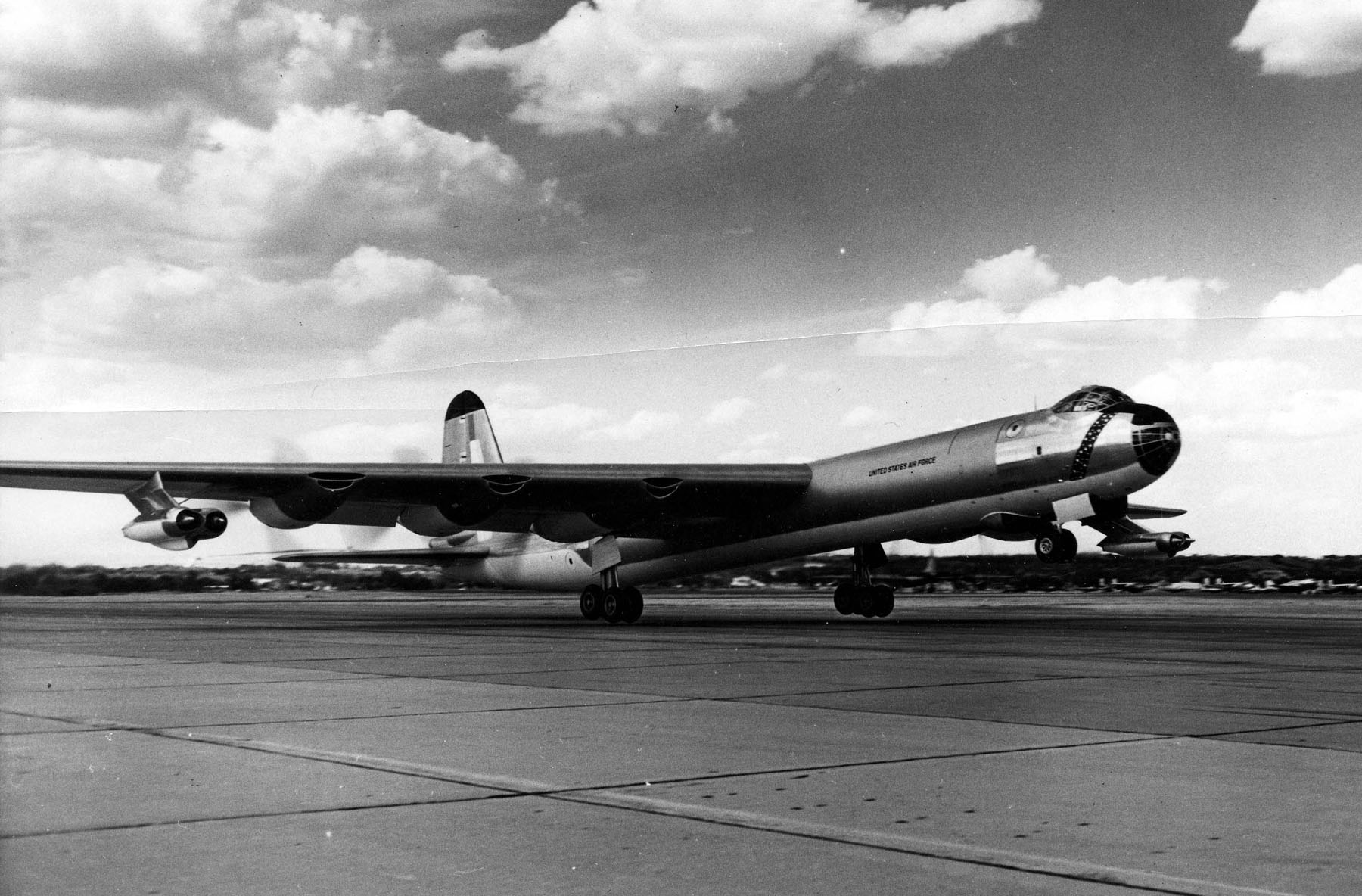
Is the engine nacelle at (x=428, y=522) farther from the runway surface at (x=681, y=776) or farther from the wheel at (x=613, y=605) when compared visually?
the runway surface at (x=681, y=776)

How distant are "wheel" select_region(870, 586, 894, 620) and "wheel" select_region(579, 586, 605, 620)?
5804 millimetres

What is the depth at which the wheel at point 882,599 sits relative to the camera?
2762cm

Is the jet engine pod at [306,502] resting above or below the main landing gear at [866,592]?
above

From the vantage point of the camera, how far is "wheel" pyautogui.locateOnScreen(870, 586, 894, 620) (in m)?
27.6

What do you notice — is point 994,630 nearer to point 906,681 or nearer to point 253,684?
point 906,681

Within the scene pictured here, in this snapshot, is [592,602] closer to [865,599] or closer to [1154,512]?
[865,599]

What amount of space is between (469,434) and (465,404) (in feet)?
3.14

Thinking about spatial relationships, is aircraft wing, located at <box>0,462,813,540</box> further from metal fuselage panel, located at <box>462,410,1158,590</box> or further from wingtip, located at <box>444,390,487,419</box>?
wingtip, located at <box>444,390,487,419</box>

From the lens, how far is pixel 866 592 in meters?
27.7

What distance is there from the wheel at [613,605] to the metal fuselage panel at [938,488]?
1.31 metres

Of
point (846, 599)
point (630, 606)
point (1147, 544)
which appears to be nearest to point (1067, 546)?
point (1147, 544)

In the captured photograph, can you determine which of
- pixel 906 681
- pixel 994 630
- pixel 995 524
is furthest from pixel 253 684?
pixel 995 524

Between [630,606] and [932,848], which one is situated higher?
[932,848]

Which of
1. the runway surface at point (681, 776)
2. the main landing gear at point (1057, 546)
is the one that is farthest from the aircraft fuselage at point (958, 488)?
the runway surface at point (681, 776)
